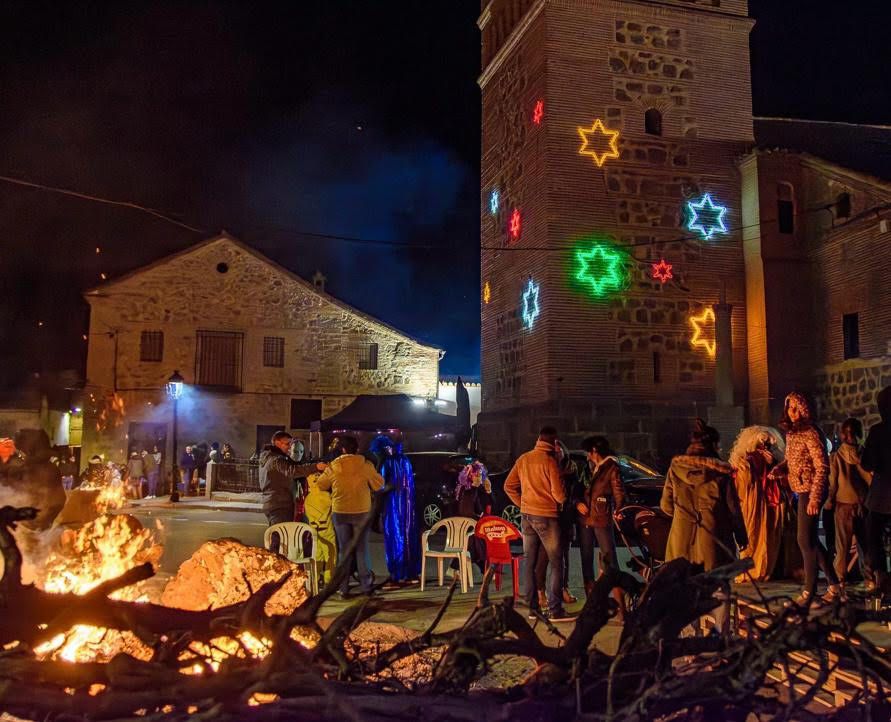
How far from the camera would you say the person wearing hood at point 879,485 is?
6340 millimetres

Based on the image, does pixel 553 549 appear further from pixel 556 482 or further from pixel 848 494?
pixel 848 494

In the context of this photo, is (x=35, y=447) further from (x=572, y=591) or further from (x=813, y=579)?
(x=813, y=579)

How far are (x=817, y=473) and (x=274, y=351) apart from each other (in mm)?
25718

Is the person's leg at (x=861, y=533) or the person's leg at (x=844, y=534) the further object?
the person's leg at (x=844, y=534)

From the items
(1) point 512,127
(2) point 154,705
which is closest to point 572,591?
(2) point 154,705

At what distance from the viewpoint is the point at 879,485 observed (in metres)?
6.39

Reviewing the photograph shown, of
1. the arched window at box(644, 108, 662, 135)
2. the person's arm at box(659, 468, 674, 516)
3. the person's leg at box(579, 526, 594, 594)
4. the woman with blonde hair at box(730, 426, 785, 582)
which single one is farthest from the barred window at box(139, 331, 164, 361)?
the person's arm at box(659, 468, 674, 516)

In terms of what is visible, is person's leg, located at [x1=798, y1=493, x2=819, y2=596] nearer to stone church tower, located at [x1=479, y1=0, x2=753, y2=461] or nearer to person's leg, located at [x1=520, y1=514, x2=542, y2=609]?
person's leg, located at [x1=520, y1=514, x2=542, y2=609]

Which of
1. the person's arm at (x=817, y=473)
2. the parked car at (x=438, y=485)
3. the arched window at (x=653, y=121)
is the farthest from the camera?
the arched window at (x=653, y=121)

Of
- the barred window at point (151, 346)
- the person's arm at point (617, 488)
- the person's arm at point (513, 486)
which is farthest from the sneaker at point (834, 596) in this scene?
the barred window at point (151, 346)

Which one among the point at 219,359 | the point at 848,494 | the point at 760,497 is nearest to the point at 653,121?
the point at 760,497

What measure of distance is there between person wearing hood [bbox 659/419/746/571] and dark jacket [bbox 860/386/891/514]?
1.14 meters

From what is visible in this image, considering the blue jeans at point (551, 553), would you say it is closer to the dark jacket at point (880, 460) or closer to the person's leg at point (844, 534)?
the person's leg at point (844, 534)

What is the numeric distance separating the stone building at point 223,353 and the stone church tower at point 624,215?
504 inches
